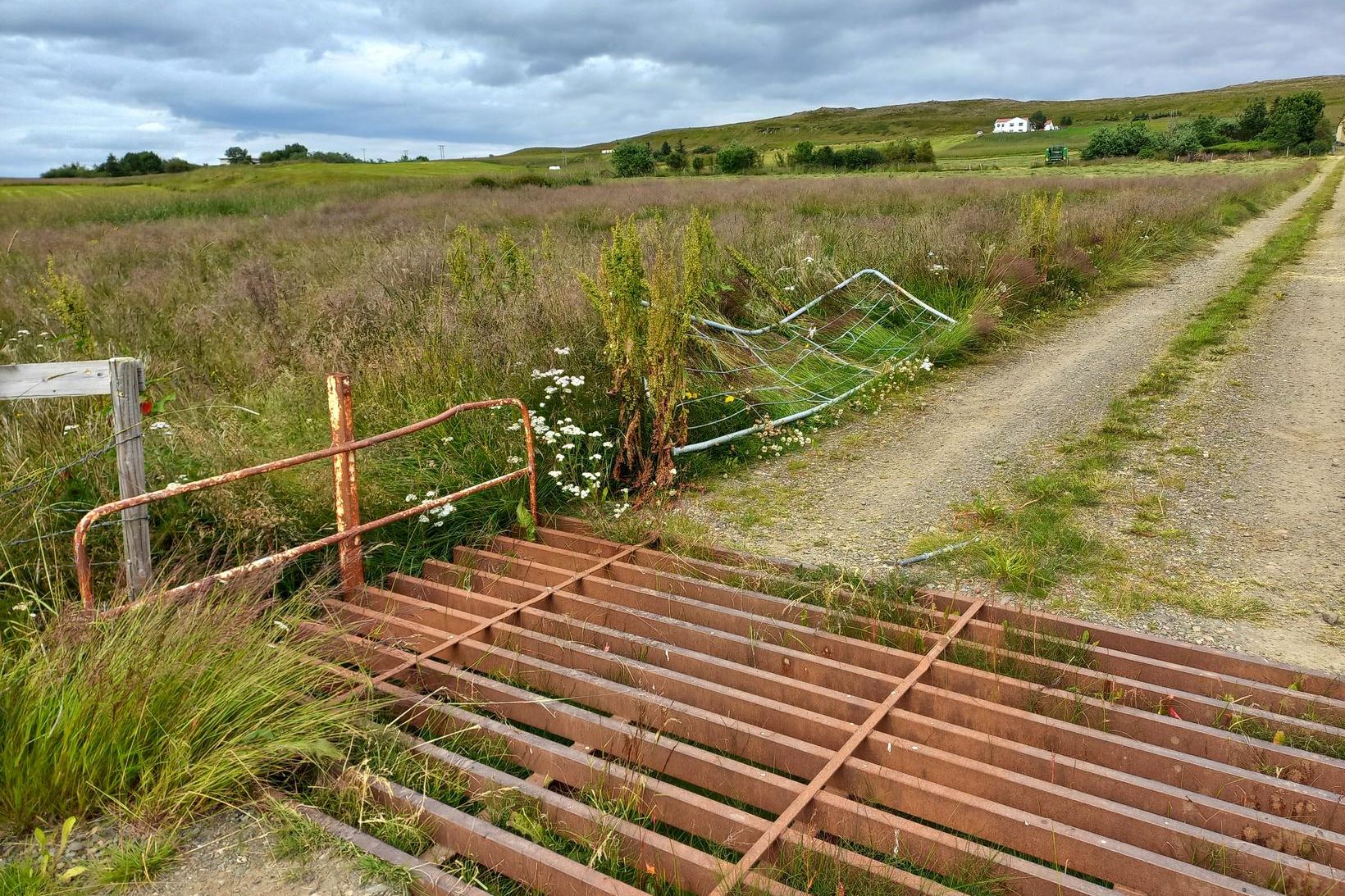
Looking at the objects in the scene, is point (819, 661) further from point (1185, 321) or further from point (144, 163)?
point (144, 163)

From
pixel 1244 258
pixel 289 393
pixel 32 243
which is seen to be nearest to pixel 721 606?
pixel 289 393

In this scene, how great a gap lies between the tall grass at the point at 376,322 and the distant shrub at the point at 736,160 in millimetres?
30657

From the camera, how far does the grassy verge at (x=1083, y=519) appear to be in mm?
4270

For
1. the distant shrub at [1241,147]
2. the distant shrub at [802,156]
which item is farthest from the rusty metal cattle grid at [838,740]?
the distant shrub at [1241,147]

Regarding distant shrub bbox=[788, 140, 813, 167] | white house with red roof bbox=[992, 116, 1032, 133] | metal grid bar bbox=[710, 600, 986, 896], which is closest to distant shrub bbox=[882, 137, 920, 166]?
distant shrub bbox=[788, 140, 813, 167]

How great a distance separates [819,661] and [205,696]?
2.27m

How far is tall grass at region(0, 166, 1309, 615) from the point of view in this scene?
4492 millimetres

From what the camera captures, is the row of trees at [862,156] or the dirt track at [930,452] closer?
the dirt track at [930,452]

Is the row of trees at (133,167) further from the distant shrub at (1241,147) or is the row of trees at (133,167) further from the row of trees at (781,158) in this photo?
the distant shrub at (1241,147)

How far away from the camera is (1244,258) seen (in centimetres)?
1573

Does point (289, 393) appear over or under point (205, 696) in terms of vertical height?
over

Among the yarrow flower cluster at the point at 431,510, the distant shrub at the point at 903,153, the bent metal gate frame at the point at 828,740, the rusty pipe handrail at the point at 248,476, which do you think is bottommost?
the bent metal gate frame at the point at 828,740

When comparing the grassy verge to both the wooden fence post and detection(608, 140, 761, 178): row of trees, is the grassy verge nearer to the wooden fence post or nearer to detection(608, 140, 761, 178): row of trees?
the wooden fence post

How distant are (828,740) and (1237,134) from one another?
93.8 meters
